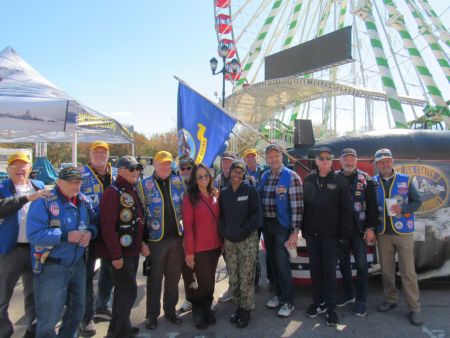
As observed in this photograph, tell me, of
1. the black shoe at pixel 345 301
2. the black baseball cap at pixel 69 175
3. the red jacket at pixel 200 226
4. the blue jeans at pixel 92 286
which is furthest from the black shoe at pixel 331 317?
the black baseball cap at pixel 69 175

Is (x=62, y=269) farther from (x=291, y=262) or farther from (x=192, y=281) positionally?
(x=291, y=262)

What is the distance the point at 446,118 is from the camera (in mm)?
19188

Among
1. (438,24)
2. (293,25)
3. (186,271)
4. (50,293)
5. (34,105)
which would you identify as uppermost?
(293,25)

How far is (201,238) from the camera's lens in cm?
355

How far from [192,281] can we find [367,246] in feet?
7.45

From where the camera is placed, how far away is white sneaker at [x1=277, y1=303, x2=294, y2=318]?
384 cm

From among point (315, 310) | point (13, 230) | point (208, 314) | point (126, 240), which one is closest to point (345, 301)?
point (315, 310)

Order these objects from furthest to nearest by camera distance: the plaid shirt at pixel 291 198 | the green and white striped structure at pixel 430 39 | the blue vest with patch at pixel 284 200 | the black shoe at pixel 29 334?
the green and white striped structure at pixel 430 39, the blue vest with patch at pixel 284 200, the plaid shirt at pixel 291 198, the black shoe at pixel 29 334

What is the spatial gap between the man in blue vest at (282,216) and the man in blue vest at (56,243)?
2.07m

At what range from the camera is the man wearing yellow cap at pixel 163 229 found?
3477mm

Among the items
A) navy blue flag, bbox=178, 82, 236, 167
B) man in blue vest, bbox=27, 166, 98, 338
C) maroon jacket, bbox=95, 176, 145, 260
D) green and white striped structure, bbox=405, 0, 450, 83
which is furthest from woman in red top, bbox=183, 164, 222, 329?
green and white striped structure, bbox=405, 0, 450, 83

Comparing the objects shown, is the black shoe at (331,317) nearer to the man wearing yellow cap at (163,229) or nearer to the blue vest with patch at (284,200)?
the blue vest with patch at (284,200)

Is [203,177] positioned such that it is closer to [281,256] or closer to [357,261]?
[281,256]

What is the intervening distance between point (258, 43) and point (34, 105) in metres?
27.7
